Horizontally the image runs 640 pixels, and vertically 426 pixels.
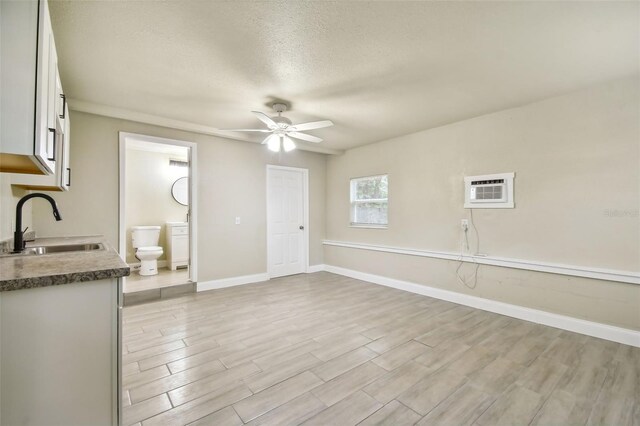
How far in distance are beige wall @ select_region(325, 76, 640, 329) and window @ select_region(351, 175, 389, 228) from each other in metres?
0.44

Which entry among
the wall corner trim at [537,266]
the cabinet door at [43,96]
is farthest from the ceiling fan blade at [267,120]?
the wall corner trim at [537,266]

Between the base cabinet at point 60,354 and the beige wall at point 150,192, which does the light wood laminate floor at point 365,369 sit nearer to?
the base cabinet at point 60,354

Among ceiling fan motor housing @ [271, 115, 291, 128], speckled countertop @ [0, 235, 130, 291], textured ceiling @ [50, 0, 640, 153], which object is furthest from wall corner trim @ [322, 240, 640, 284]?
speckled countertop @ [0, 235, 130, 291]

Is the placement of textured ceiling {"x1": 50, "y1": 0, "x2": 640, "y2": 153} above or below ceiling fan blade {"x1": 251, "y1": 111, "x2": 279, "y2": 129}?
above

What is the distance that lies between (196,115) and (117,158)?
1179 mm

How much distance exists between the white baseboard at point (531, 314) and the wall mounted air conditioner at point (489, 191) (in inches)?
48.3

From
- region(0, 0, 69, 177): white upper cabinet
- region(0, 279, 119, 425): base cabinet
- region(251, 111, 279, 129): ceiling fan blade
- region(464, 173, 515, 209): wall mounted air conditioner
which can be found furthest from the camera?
region(464, 173, 515, 209): wall mounted air conditioner

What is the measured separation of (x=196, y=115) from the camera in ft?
Result: 12.2

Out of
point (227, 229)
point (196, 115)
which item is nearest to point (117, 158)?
point (196, 115)

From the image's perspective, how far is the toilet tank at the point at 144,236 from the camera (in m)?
5.27

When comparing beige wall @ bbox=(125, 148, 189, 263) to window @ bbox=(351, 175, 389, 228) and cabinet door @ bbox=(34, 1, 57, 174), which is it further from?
cabinet door @ bbox=(34, 1, 57, 174)

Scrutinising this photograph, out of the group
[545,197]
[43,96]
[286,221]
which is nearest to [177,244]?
[286,221]

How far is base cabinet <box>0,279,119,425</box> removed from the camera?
1031mm

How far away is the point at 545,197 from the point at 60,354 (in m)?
4.20
